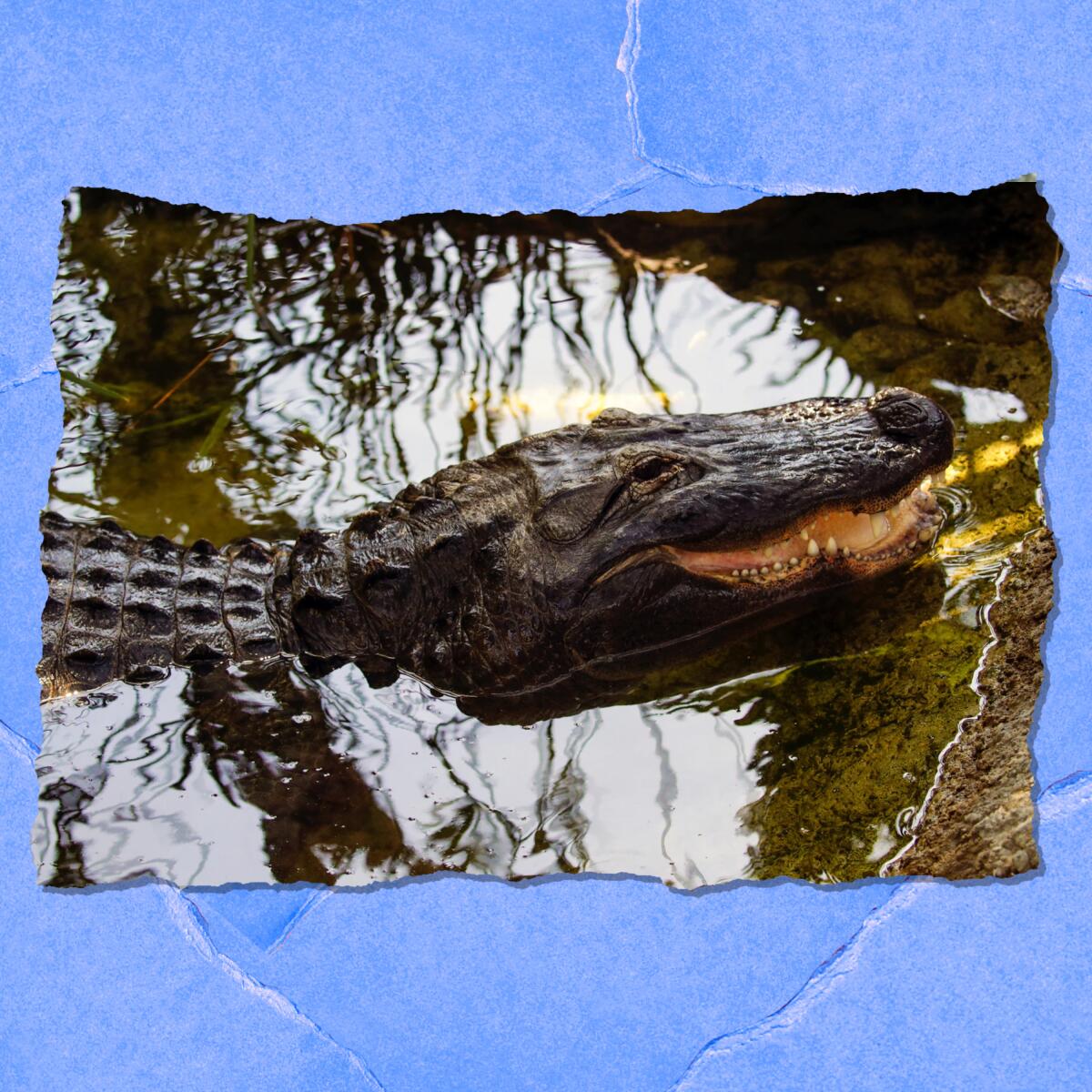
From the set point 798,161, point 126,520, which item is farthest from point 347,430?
point 798,161

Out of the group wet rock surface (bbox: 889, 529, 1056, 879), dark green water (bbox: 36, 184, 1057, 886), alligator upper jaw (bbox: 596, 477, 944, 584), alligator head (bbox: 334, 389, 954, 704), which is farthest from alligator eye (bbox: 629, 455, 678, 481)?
wet rock surface (bbox: 889, 529, 1056, 879)

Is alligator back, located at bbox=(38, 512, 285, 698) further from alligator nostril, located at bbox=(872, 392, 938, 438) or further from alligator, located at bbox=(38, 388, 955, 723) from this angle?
alligator nostril, located at bbox=(872, 392, 938, 438)

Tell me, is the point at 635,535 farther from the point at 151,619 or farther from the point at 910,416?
the point at 151,619

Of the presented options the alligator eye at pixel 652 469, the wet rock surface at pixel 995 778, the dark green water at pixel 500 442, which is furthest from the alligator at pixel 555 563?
the wet rock surface at pixel 995 778

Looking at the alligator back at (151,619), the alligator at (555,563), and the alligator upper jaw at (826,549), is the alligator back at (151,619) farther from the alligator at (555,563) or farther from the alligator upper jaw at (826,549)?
the alligator upper jaw at (826,549)

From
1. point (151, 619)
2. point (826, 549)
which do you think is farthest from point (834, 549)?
point (151, 619)

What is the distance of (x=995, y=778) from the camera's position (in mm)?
4848

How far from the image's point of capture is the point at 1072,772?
5.18 meters

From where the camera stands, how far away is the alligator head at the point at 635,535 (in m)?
4.88

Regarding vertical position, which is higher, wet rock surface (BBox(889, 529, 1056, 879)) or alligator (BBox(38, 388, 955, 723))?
alligator (BBox(38, 388, 955, 723))

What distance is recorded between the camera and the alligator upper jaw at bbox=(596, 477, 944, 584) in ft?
16.2

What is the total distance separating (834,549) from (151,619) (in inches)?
82.8

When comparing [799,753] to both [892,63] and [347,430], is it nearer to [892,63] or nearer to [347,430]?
[347,430]

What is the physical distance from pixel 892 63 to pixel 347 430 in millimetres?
2877
